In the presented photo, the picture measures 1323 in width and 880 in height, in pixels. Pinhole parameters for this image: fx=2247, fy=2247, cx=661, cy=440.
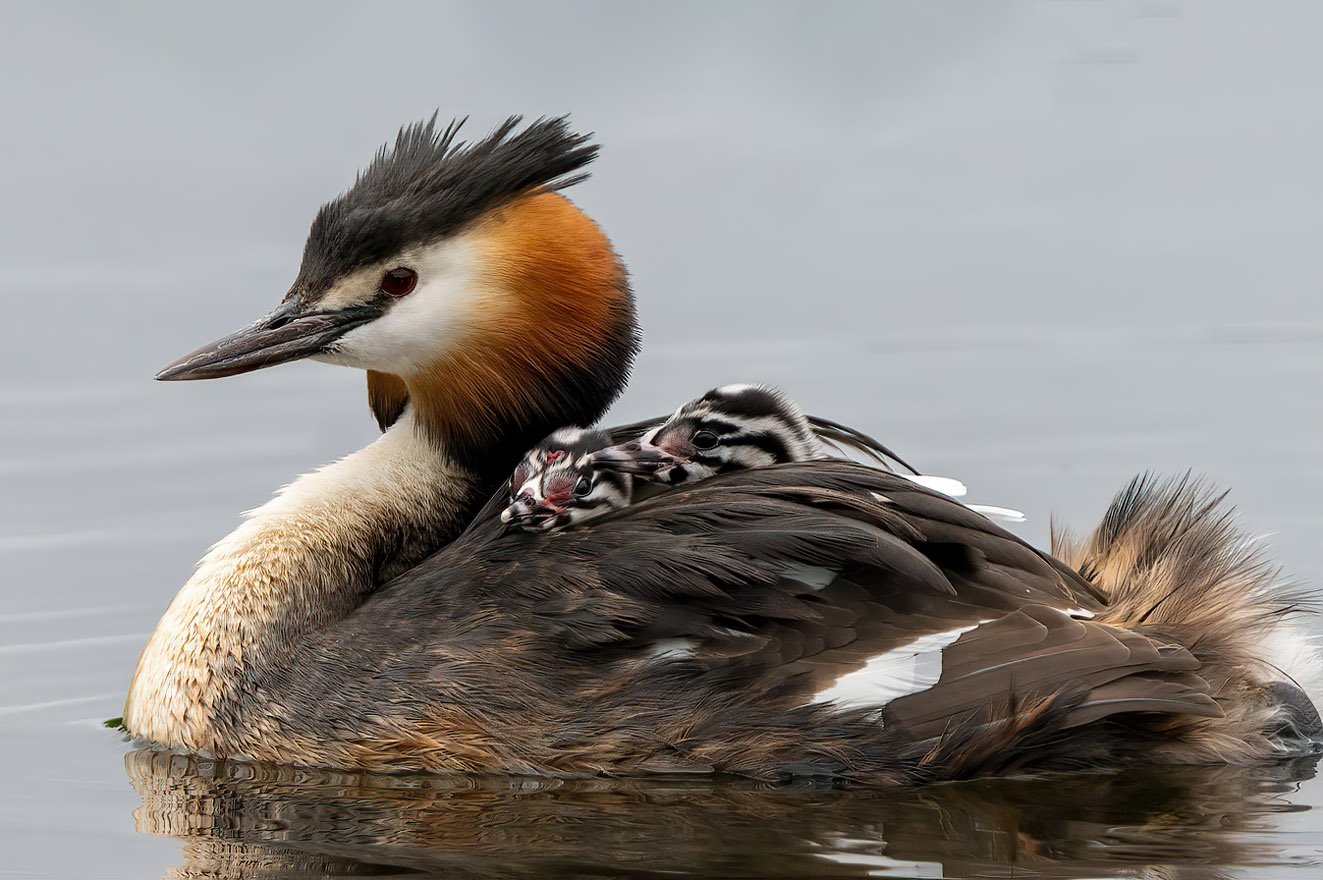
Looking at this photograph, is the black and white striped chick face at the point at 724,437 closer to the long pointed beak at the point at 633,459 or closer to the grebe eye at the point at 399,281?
the long pointed beak at the point at 633,459

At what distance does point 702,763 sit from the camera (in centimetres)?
564

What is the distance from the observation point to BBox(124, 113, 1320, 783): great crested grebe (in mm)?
5621

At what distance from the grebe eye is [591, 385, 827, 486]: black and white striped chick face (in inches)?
29.4

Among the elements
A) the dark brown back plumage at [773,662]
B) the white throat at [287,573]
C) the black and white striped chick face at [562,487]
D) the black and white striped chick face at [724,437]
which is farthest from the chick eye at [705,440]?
the white throat at [287,573]

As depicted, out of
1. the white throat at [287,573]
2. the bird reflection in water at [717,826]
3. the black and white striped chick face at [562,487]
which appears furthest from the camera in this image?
the white throat at [287,573]

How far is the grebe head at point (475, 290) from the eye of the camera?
624 centimetres

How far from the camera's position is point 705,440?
20.6ft

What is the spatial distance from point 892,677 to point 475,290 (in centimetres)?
163

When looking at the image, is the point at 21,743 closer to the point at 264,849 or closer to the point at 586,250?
the point at 264,849

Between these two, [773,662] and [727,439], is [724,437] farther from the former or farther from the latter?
[773,662]

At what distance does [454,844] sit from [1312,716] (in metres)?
2.34

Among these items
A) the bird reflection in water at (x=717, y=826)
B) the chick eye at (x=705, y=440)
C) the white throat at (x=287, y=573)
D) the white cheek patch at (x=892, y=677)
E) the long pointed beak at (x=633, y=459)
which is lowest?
the bird reflection in water at (x=717, y=826)

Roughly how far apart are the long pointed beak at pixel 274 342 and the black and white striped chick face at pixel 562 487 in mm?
668

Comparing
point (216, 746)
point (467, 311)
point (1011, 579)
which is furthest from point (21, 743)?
point (1011, 579)
